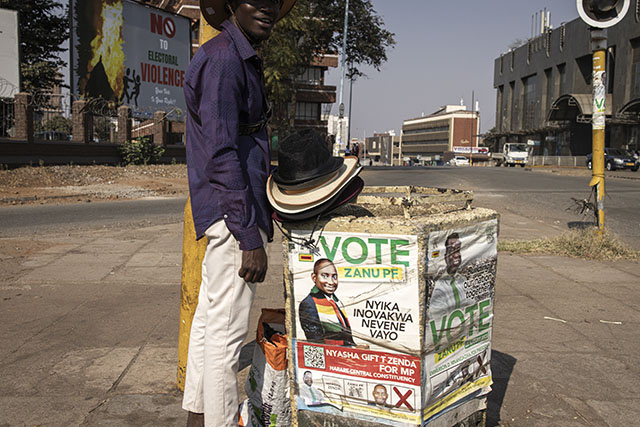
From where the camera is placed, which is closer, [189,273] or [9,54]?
[189,273]

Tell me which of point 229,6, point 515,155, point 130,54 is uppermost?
point 130,54

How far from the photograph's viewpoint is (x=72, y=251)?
269 inches

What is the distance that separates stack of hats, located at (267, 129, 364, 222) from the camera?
213cm

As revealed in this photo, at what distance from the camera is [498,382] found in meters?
3.08

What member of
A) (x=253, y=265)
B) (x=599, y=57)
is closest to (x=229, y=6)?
(x=253, y=265)

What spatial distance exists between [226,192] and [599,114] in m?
5.89

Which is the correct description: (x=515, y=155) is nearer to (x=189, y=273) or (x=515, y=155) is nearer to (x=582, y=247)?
(x=582, y=247)

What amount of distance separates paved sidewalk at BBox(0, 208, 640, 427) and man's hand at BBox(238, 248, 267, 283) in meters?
0.93

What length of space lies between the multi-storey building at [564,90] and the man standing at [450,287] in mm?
32066

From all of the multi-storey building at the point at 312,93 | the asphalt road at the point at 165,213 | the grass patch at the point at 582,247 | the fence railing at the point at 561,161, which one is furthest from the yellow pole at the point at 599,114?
the fence railing at the point at 561,161

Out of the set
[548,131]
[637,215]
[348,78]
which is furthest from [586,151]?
[637,215]

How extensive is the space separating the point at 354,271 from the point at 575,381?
1.76 meters

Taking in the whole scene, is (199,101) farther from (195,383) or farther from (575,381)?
(575,381)

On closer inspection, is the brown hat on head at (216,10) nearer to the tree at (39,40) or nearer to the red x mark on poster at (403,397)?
the red x mark on poster at (403,397)
